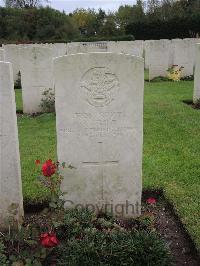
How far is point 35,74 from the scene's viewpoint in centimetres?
940

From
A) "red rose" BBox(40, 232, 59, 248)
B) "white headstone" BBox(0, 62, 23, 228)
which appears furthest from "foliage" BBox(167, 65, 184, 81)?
"red rose" BBox(40, 232, 59, 248)

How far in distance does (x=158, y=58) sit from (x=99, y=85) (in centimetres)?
1131

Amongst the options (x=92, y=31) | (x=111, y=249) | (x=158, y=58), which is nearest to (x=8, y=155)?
(x=111, y=249)

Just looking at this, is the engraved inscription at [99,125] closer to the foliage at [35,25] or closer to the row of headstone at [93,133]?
the row of headstone at [93,133]

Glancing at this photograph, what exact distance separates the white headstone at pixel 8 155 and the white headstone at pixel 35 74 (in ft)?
19.1

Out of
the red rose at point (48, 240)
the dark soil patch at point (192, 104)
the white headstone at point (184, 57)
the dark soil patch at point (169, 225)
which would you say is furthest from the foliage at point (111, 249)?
the white headstone at point (184, 57)

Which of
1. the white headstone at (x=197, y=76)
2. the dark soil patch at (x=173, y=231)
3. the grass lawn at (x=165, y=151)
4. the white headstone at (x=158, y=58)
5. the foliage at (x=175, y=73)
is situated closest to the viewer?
the dark soil patch at (x=173, y=231)

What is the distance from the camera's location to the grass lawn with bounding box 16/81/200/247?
4.60 meters

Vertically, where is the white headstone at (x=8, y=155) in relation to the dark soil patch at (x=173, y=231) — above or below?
above

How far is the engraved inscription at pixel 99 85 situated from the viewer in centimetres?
380

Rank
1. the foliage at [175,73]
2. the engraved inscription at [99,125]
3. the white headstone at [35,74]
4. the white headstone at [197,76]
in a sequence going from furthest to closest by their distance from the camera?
the foliage at [175,73], the white headstone at [197,76], the white headstone at [35,74], the engraved inscription at [99,125]

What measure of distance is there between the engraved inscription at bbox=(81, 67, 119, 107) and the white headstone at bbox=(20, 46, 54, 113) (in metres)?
5.77

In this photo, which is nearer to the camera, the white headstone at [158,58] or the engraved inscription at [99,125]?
the engraved inscription at [99,125]

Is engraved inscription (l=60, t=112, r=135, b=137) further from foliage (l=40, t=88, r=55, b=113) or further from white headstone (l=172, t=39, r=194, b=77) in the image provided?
white headstone (l=172, t=39, r=194, b=77)
